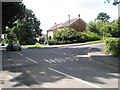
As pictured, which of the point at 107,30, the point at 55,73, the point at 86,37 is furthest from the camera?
the point at 107,30

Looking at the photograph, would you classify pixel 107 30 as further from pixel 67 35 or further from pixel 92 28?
pixel 67 35

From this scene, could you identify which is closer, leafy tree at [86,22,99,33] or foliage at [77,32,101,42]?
foliage at [77,32,101,42]

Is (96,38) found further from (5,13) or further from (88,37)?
(5,13)

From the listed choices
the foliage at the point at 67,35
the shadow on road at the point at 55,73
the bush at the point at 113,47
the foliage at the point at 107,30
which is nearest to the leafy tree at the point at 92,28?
the foliage at the point at 107,30

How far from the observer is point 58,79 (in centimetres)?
785

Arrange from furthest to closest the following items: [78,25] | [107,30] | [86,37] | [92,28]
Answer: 1. [78,25]
2. [92,28]
3. [107,30]
4. [86,37]

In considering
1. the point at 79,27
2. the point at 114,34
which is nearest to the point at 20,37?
the point at 79,27

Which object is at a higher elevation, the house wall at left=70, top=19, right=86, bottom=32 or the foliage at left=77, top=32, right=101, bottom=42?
the house wall at left=70, top=19, right=86, bottom=32

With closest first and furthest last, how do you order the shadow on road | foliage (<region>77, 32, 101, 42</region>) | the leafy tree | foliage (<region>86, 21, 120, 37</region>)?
the shadow on road < foliage (<region>77, 32, 101, 42</region>) < foliage (<region>86, 21, 120, 37</region>) < the leafy tree

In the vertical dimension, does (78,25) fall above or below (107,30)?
above

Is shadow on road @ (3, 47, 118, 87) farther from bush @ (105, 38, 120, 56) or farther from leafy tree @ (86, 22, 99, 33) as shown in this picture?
leafy tree @ (86, 22, 99, 33)

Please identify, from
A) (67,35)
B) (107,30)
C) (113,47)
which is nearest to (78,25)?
(107,30)

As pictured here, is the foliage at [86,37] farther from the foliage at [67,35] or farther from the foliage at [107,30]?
the foliage at [107,30]

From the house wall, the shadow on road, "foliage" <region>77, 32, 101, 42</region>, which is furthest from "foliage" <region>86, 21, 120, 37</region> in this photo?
the shadow on road
